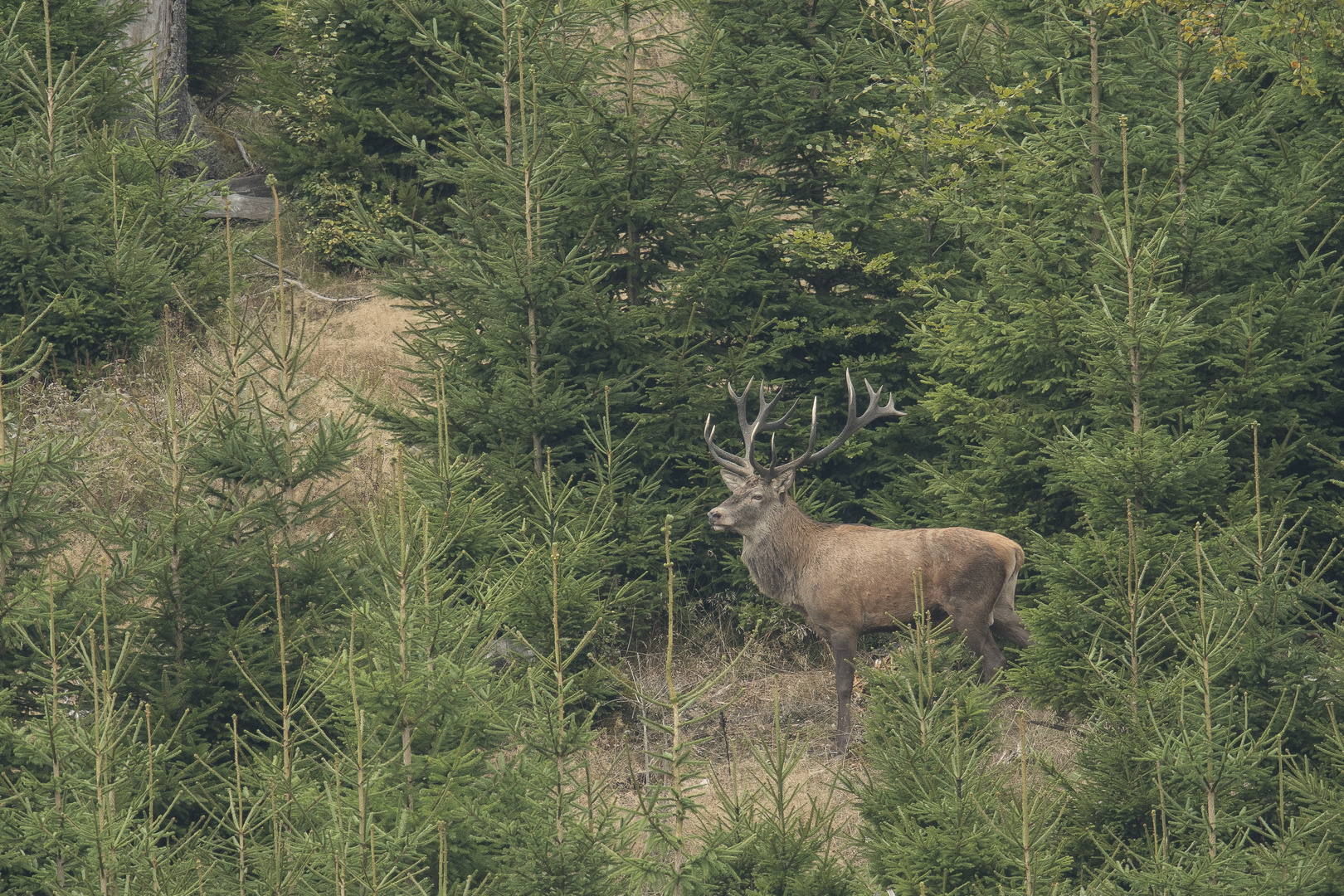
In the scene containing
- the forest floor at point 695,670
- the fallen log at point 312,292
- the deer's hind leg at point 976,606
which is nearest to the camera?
the forest floor at point 695,670

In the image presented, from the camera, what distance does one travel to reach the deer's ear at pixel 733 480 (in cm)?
1166

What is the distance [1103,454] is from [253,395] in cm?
551

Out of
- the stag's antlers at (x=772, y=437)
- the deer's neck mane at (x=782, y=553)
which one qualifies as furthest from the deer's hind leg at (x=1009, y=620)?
the stag's antlers at (x=772, y=437)

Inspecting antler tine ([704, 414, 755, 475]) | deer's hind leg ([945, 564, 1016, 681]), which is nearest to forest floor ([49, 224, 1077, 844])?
deer's hind leg ([945, 564, 1016, 681])

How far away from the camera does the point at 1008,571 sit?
11016mm

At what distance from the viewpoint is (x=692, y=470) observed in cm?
1302

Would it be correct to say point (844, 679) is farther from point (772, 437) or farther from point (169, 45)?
point (169, 45)

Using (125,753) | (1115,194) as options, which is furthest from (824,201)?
(125,753)

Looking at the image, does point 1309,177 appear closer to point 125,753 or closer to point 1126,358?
point 1126,358

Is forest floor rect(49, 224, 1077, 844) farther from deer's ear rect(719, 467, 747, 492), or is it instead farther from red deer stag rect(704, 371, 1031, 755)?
deer's ear rect(719, 467, 747, 492)

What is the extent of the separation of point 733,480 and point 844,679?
5.97ft

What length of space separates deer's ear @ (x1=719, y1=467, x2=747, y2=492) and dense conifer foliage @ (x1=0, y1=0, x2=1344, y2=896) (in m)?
0.71

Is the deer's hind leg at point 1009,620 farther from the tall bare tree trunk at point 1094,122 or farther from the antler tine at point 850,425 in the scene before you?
the tall bare tree trunk at point 1094,122

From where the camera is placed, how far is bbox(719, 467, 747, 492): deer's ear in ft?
38.2
